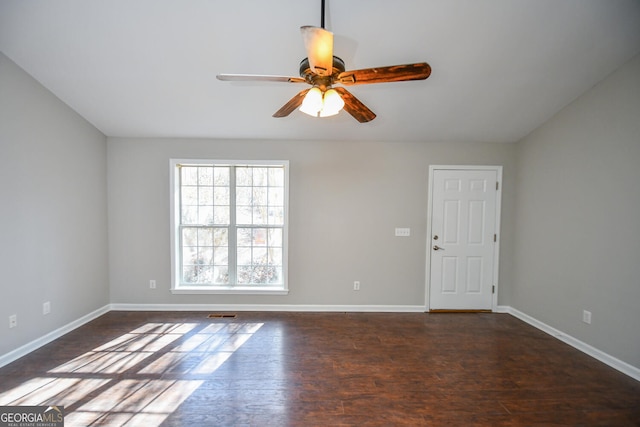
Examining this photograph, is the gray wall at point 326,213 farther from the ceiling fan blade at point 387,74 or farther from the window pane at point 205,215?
the ceiling fan blade at point 387,74

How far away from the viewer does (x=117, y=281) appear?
12.1 ft

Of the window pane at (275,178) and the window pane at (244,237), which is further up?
the window pane at (275,178)

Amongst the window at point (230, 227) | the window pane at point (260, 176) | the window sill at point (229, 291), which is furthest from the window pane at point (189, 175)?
the window sill at point (229, 291)

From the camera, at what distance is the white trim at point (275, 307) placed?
12.2 ft

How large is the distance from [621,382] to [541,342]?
0.70 metres

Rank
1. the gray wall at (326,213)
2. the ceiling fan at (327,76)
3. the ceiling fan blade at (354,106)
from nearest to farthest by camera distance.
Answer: the ceiling fan at (327,76)
the ceiling fan blade at (354,106)
the gray wall at (326,213)

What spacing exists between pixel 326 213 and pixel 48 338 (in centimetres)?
342

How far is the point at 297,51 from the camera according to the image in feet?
7.70

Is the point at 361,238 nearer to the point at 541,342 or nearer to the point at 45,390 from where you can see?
the point at 541,342

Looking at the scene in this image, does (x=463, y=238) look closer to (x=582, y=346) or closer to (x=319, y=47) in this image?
(x=582, y=346)

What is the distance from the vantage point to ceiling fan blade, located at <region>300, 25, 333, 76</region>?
4.42 feet

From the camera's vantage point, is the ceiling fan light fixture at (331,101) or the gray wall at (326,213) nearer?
the ceiling fan light fixture at (331,101)

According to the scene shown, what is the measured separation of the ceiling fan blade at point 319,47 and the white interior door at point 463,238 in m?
2.73

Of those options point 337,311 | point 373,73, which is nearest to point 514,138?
point 373,73
